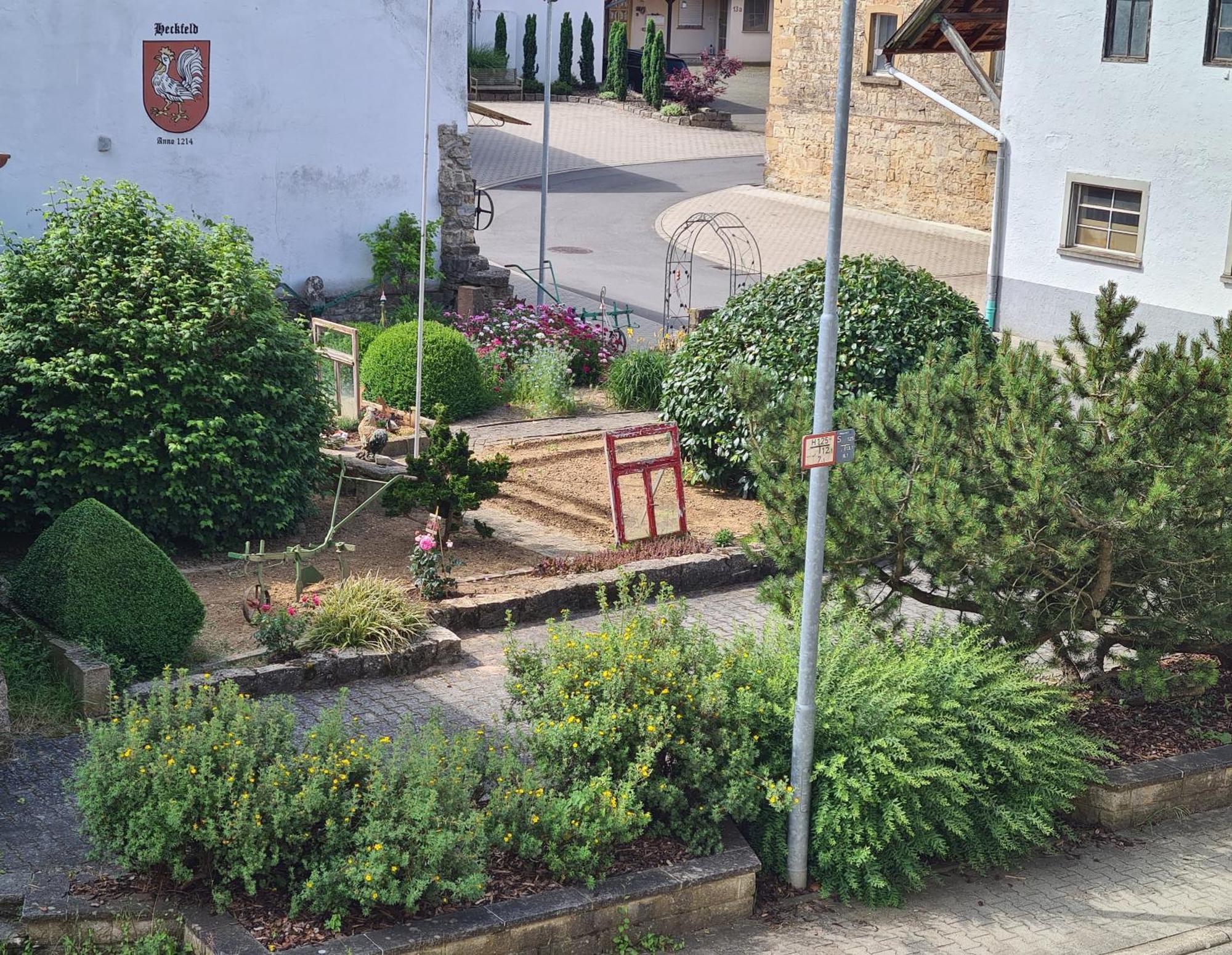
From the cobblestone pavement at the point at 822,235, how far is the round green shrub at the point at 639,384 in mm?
8518

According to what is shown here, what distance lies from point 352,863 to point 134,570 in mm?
3343

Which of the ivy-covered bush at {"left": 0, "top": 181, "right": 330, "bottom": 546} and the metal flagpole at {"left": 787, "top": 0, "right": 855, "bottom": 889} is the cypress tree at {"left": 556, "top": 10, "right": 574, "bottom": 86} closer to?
the ivy-covered bush at {"left": 0, "top": 181, "right": 330, "bottom": 546}

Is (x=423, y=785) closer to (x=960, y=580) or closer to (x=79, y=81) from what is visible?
(x=960, y=580)

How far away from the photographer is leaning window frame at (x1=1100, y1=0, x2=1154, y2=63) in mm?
18984

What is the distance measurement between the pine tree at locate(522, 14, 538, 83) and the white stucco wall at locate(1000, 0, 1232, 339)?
26456 millimetres

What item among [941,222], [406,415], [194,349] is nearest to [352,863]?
[194,349]

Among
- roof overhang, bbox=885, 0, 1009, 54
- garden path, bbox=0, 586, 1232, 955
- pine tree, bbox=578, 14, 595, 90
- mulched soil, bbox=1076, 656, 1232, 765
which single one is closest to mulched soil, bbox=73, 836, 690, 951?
garden path, bbox=0, 586, 1232, 955

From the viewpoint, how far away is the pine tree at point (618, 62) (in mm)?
45969

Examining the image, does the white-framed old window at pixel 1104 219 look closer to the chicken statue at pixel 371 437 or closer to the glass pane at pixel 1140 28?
the glass pane at pixel 1140 28

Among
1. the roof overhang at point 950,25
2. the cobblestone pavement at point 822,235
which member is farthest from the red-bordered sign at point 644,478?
the cobblestone pavement at point 822,235

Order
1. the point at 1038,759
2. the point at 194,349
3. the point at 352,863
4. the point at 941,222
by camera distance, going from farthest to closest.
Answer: the point at 941,222 < the point at 194,349 < the point at 1038,759 < the point at 352,863

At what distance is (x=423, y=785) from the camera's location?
22.8ft

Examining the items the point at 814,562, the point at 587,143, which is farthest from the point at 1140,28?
the point at 587,143

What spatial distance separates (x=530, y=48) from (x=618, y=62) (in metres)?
2.73
